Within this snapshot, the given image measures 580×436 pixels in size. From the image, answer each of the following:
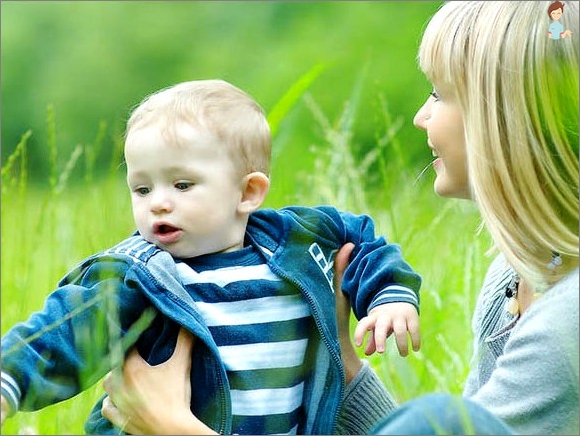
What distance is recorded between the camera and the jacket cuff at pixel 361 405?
1.69 m

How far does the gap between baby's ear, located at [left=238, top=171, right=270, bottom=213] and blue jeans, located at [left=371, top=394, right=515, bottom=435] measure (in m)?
0.45

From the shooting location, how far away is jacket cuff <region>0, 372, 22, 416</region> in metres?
1.39

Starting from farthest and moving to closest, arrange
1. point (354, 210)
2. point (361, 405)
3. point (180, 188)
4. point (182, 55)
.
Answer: point (182, 55) < point (354, 210) < point (361, 405) < point (180, 188)

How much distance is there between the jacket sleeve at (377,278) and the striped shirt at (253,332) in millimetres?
105

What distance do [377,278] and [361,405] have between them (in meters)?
0.18

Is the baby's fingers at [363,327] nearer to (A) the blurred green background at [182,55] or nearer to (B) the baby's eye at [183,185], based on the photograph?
(B) the baby's eye at [183,185]

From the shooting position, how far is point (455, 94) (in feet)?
5.09

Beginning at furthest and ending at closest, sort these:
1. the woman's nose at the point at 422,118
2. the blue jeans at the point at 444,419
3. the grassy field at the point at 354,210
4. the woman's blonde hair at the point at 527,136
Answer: the grassy field at the point at 354,210, the woman's nose at the point at 422,118, the woman's blonde hair at the point at 527,136, the blue jeans at the point at 444,419

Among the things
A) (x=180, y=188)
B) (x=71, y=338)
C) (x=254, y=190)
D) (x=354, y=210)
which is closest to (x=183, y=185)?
(x=180, y=188)

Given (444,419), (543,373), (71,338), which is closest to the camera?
(444,419)

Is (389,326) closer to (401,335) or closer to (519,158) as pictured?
(401,335)

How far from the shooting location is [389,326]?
157 cm

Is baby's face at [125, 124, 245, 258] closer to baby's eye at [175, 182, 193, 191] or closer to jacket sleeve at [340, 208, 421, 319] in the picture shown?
baby's eye at [175, 182, 193, 191]

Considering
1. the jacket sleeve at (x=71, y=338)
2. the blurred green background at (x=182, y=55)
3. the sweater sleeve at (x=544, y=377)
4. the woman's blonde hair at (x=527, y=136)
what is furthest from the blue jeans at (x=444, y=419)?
the blurred green background at (x=182, y=55)
